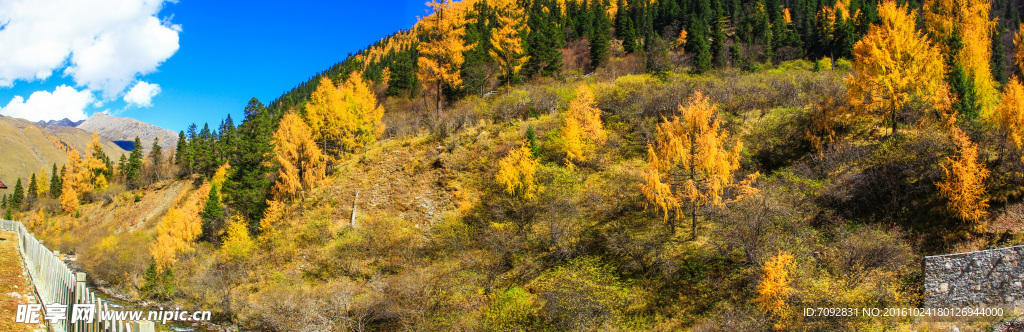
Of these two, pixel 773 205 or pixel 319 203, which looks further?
pixel 319 203

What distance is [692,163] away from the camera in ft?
58.9

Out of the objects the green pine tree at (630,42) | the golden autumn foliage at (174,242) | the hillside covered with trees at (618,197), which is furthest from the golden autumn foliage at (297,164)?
the green pine tree at (630,42)

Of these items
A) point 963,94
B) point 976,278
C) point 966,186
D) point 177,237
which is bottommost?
point 976,278

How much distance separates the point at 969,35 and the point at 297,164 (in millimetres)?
47262

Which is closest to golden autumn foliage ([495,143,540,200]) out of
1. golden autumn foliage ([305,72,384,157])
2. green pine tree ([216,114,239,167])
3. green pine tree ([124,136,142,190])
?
golden autumn foliage ([305,72,384,157])

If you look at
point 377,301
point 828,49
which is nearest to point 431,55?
point 377,301

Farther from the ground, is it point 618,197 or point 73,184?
point 73,184

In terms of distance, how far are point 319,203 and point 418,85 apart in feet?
82.3

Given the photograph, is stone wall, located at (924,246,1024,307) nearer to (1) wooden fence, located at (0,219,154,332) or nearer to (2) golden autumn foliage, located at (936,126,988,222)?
(2) golden autumn foliage, located at (936,126,988,222)

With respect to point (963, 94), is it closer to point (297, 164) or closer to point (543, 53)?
point (543, 53)

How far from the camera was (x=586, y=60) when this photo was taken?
51.6m

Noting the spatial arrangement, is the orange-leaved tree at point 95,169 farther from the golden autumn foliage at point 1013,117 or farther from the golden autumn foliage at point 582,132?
the golden autumn foliage at point 1013,117

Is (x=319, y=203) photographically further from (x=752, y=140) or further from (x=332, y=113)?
(x=752, y=140)

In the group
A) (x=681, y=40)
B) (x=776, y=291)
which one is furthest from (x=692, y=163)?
(x=681, y=40)
